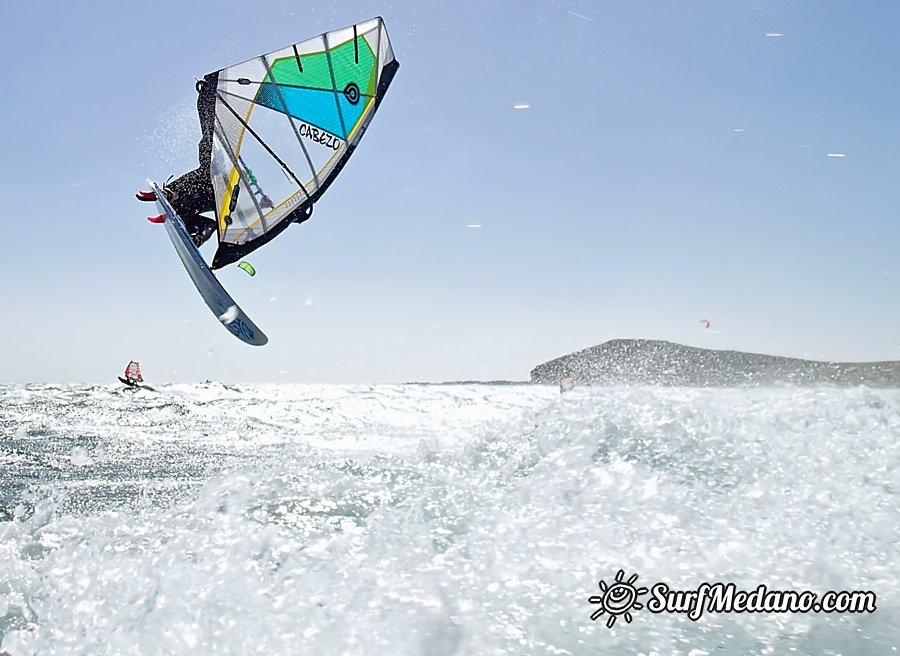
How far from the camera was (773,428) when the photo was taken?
20.4 feet

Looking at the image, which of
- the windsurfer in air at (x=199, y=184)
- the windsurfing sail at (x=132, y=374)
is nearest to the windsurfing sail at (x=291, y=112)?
the windsurfer in air at (x=199, y=184)

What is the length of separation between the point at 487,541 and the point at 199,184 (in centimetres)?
530

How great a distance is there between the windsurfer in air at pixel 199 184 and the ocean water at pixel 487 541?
2932mm

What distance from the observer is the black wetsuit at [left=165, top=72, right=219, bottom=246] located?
22.2 ft

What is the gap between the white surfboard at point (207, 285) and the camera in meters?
6.58

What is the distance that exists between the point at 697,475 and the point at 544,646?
114 inches

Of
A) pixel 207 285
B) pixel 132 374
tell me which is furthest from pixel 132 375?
pixel 207 285

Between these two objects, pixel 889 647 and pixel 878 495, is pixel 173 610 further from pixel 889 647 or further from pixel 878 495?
pixel 878 495

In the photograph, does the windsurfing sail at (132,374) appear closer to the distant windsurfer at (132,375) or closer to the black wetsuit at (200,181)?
the distant windsurfer at (132,375)

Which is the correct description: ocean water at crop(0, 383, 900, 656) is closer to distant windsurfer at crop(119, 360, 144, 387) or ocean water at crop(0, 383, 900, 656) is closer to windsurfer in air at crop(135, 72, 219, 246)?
windsurfer in air at crop(135, 72, 219, 246)

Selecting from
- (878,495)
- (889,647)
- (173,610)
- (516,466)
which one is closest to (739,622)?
(889,647)

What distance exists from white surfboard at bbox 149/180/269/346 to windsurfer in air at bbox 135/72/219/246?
0.18 meters

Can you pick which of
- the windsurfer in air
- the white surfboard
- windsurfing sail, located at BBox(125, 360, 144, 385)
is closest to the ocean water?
the white surfboard

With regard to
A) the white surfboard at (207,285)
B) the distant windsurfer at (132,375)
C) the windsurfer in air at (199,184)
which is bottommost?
the distant windsurfer at (132,375)
